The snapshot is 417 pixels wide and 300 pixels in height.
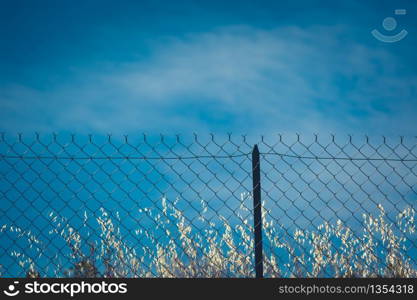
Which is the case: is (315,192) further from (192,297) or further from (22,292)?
(22,292)

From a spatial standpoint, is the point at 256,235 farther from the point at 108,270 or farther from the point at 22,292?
the point at 22,292

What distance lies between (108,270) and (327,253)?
184 cm

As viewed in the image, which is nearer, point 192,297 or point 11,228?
point 192,297

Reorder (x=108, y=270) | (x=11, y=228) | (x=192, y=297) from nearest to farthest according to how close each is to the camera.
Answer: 1. (x=192, y=297)
2. (x=11, y=228)
3. (x=108, y=270)

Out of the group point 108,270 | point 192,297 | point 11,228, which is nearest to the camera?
point 192,297

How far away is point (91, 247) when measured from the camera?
4.16 m

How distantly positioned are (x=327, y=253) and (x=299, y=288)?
4.39ft

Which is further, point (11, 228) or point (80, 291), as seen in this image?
point (11, 228)

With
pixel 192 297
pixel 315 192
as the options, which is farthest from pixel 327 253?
pixel 192 297

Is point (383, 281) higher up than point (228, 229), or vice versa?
point (228, 229)

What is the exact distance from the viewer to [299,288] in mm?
3066

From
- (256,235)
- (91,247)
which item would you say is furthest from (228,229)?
(91,247)

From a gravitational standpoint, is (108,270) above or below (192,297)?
above

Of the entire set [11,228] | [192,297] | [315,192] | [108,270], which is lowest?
[192,297]
